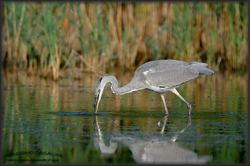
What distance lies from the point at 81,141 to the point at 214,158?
6.26 ft

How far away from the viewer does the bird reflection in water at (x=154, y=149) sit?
17.4 ft

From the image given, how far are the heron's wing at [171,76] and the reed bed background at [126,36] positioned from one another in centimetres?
592

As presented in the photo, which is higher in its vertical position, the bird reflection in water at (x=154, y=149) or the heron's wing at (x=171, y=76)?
the heron's wing at (x=171, y=76)

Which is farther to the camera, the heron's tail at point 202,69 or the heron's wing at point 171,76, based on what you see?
the heron's tail at point 202,69

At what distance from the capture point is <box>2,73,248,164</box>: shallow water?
5.38 meters

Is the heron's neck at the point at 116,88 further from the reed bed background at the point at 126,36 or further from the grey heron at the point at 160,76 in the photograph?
the reed bed background at the point at 126,36

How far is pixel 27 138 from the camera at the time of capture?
6207 mm

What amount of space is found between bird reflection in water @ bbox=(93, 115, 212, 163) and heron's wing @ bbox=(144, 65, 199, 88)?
8.36 ft

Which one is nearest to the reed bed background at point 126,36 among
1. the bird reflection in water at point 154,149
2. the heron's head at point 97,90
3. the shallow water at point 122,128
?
the shallow water at point 122,128

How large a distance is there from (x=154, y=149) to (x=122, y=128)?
139 cm

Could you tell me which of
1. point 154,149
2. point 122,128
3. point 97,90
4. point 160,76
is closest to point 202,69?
point 160,76

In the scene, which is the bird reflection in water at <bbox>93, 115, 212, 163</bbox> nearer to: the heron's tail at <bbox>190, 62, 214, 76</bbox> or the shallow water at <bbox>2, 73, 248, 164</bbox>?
the shallow water at <bbox>2, 73, 248, 164</bbox>

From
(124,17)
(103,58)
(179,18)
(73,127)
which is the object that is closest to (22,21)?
(103,58)

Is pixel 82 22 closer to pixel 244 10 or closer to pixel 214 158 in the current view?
pixel 244 10
